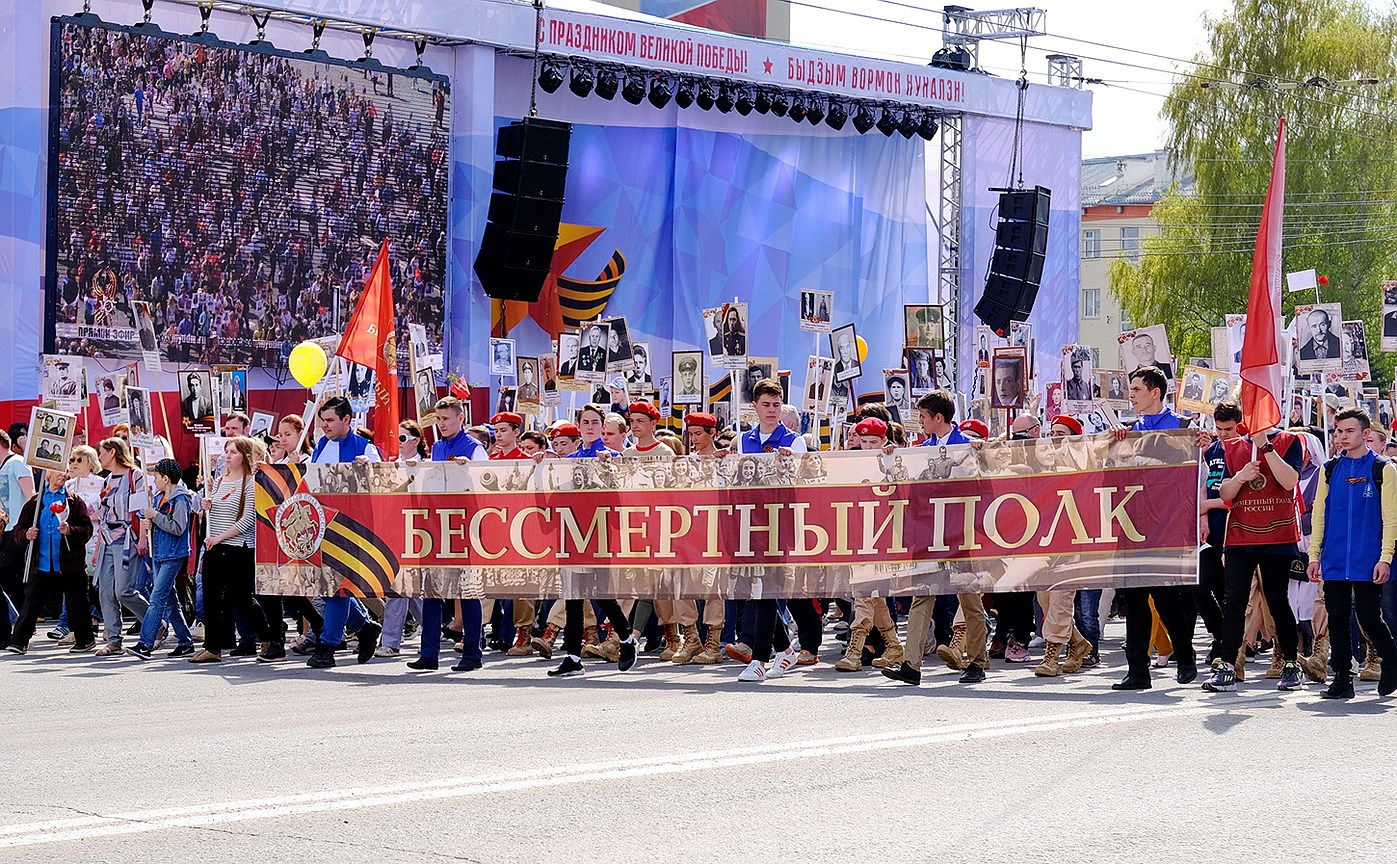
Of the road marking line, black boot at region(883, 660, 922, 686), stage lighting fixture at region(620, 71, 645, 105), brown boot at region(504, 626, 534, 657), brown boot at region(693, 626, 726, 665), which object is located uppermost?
stage lighting fixture at region(620, 71, 645, 105)

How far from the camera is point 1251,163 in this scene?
4834cm

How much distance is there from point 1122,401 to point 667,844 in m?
17.0

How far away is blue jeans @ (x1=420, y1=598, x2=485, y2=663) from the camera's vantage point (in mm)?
13570

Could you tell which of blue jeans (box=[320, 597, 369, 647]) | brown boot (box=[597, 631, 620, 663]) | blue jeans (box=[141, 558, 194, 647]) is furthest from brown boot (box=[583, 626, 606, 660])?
blue jeans (box=[141, 558, 194, 647])

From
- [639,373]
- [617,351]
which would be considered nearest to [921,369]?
[639,373]

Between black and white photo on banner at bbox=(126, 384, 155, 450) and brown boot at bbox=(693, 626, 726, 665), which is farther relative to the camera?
black and white photo on banner at bbox=(126, 384, 155, 450)

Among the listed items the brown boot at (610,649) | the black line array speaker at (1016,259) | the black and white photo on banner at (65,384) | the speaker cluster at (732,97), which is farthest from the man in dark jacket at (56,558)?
the black line array speaker at (1016,259)

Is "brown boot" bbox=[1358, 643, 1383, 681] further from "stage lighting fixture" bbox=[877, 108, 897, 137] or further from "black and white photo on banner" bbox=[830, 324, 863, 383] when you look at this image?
"stage lighting fixture" bbox=[877, 108, 897, 137]

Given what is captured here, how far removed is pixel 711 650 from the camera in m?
14.2

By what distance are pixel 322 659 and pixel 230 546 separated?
1.23 metres

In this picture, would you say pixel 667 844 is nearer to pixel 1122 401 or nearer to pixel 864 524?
pixel 864 524

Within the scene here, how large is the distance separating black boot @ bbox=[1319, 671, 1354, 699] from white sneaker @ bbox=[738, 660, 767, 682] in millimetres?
3466

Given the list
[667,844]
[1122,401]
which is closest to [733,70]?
[1122,401]

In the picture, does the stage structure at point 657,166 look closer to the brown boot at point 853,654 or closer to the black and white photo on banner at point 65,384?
the black and white photo on banner at point 65,384
